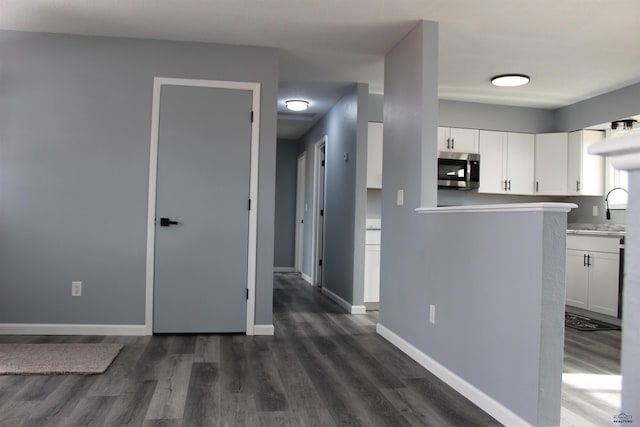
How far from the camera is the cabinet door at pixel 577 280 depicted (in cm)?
496

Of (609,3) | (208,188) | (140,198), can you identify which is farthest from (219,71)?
(609,3)

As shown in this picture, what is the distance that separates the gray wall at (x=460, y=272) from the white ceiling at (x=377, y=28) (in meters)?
0.31

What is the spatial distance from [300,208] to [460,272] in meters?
5.84

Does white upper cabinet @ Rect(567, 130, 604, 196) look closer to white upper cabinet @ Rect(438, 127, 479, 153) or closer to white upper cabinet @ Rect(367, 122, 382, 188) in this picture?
white upper cabinet @ Rect(438, 127, 479, 153)

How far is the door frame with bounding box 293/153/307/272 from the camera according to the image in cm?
822

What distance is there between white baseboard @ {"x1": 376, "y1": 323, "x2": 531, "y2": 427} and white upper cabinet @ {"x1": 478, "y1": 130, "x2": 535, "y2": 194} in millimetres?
2814

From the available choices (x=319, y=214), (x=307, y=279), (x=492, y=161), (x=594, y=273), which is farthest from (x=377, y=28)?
(x=307, y=279)

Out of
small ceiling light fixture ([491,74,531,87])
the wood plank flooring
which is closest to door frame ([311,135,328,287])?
small ceiling light fixture ([491,74,531,87])

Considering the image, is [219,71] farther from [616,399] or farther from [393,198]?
[616,399]

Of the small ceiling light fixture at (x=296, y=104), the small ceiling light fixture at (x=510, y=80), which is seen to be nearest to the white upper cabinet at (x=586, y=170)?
the small ceiling light fixture at (x=510, y=80)

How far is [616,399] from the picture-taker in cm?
266

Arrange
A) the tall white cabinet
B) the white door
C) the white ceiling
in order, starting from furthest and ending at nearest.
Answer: the white door
the tall white cabinet
the white ceiling

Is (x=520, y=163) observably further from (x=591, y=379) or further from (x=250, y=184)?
(x=250, y=184)

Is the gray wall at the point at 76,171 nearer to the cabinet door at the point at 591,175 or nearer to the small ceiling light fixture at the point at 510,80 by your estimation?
the small ceiling light fixture at the point at 510,80
